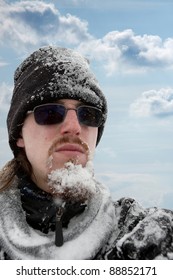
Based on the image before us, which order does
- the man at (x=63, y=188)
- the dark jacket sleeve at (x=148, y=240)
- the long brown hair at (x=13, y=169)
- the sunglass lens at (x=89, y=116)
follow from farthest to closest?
the long brown hair at (x=13, y=169)
the sunglass lens at (x=89, y=116)
the man at (x=63, y=188)
the dark jacket sleeve at (x=148, y=240)

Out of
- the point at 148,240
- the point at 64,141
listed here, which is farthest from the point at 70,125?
the point at 148,240

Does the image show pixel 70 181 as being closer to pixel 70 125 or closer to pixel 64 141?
pixel 64 141

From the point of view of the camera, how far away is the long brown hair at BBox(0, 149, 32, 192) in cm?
293

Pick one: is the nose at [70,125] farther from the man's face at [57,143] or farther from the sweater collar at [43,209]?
the sweater collar at [43,209]

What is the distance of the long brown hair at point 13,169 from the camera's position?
2.93 m

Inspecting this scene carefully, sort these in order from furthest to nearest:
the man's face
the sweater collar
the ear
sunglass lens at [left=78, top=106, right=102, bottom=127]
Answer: the ear < sunglass lens at [left=78, top=106, right=102, bottom=127] < the man's face < the sweater collar

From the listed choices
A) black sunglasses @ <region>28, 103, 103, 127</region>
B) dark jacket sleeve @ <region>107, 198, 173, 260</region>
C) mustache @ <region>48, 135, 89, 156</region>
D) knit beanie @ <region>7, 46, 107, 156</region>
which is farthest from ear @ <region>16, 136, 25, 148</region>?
dark jacket sleeve @ <region>107, 198, 173, 260</region>

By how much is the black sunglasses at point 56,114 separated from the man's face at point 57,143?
28mm

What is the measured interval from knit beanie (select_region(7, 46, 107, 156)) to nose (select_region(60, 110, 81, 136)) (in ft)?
0.43

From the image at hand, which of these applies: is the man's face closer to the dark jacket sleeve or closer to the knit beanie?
the knit beanie

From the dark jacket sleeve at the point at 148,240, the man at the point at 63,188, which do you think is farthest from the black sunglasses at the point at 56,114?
the dark jacket sleeve at the point at 148,240

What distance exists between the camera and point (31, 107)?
279 centimetres

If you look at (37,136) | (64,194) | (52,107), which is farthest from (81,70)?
(64,194)

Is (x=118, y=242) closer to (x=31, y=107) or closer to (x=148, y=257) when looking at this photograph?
(x=148, y=257)
